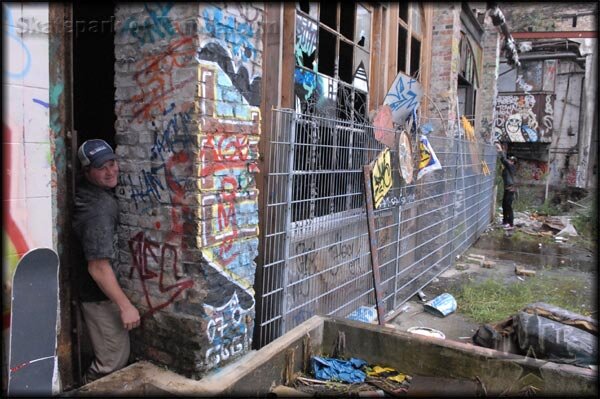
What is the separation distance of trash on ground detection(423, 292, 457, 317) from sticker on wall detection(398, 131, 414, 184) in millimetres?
1561

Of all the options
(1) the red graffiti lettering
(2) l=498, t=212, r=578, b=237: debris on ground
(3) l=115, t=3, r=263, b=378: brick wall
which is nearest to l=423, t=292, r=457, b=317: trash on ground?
(3) l=115, t=3, r=263, b=378: brick wall

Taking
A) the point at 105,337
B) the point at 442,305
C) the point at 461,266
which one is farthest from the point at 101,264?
the point at 461,266

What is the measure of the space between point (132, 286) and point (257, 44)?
1.81m

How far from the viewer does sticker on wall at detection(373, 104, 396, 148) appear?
488 cm

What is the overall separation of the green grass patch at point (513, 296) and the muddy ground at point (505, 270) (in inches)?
2.0

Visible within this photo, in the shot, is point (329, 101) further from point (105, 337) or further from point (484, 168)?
point (484, 168)

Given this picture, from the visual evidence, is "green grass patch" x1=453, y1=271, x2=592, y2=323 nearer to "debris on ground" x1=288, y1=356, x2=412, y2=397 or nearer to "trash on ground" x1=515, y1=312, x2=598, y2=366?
"trash on ground" x1=515, y1=312, x2=598, y2=366

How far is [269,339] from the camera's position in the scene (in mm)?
3498

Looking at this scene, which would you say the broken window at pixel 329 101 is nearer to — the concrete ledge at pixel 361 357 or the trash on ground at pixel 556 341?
the concrete ledge at pixel 361 357

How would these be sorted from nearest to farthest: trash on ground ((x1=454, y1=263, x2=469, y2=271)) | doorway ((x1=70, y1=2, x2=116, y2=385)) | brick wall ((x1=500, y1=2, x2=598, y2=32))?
doorway ((x1=70, y1=2, x2=116, y2=385)) → trash on ground ((x1=454, y1=263, x2=469, y2=271)) → brick wall ((x1=500, y1=2, x2=598, y2=32))

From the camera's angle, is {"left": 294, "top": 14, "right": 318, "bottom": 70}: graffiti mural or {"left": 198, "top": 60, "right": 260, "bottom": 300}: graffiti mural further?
{"left": 294, "top": 14, "right": 318, "bottom": 70}: graffiti mural

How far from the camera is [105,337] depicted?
3.01 meters

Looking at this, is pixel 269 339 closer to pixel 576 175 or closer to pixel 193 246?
pixel 193 246

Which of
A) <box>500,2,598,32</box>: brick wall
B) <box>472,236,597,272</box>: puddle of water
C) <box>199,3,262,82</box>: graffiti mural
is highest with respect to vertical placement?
<box>500,2,598,32</box>: brick wall
